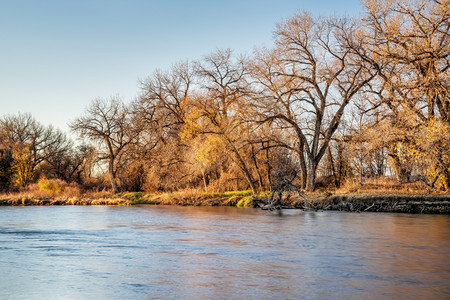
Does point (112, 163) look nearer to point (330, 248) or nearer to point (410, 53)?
point (410, 53)

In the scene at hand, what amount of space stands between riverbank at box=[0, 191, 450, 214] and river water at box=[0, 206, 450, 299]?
4.93m

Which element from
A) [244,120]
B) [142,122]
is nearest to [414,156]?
[244,120]

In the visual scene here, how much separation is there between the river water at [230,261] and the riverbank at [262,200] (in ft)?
16.2

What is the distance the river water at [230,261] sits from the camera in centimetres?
916

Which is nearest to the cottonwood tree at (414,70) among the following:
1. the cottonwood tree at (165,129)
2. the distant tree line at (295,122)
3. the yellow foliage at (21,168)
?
the distant tree line at (295,122)

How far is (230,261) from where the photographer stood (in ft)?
40.8

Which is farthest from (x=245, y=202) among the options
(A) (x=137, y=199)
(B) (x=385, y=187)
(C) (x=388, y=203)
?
(A) (x=137, y=199)

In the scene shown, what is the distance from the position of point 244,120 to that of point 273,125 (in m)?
3.50

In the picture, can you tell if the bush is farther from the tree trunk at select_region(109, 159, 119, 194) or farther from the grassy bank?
the tree trunk at select_region(109, 159, 119, 194)

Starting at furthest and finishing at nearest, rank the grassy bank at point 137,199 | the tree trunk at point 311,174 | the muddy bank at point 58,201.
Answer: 1. the muddy bank at point 58,201
2. the grassy bank at point 137,199
3. the tree trunk at point 311,174

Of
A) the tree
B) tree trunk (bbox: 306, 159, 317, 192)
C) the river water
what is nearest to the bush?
the tree

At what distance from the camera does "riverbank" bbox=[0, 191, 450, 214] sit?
86.0 feet

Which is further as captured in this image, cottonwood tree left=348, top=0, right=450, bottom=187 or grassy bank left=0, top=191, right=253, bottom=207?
grassy bank left=0, top=191, right=253, bottom=207

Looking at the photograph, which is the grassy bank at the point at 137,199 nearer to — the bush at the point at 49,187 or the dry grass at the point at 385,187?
the bush at the point at 49,187
